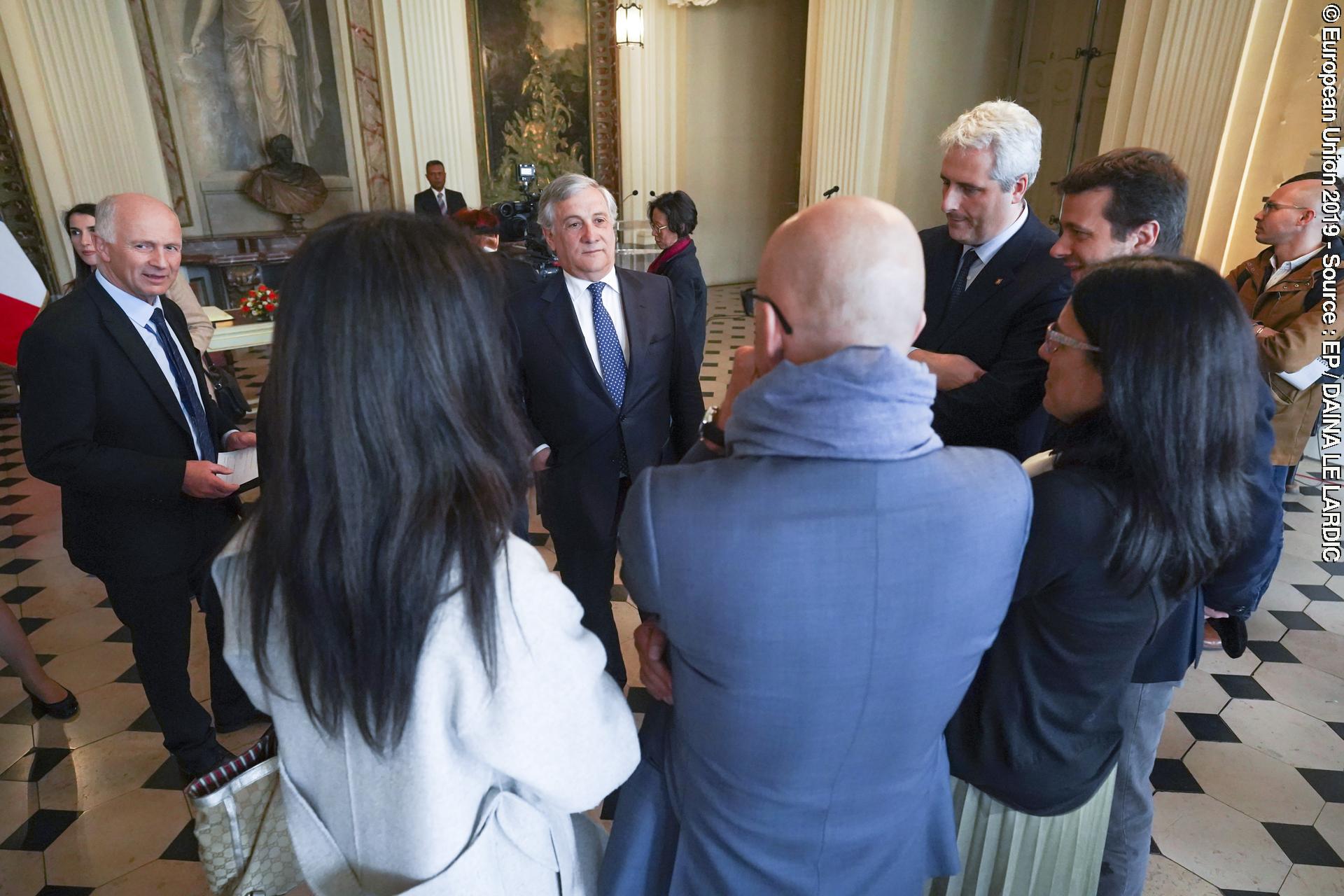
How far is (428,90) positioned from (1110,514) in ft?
33.4

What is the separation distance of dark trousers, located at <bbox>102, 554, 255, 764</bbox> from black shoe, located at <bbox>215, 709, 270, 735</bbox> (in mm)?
257

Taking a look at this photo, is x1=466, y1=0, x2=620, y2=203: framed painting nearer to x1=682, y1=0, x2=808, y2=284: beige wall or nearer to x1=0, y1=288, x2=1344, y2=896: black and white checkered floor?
x1=682, y1=0, x2=808, y2=284: beige wall

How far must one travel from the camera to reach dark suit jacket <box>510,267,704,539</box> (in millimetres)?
2453

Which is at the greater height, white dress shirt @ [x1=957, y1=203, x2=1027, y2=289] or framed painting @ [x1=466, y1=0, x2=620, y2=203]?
framed painting @ [x1=466, y1=0, x2=620, y2=203]

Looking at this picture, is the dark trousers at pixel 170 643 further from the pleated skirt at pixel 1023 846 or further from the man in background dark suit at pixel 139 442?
the pleated skirt at pixel 1023 846

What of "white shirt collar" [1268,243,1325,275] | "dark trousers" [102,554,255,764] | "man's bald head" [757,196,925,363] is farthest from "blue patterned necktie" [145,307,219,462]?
"white shirt collar" [1268,243,1325,275]

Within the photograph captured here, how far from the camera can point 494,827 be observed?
3.36ft

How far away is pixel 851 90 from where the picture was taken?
8.38 m

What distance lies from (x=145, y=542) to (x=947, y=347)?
2.45 meters

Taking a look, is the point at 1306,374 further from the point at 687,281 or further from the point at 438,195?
the point at 438,195

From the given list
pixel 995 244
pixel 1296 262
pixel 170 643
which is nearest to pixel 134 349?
pixel 170 643

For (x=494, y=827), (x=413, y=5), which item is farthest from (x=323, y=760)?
(x=413, y=5)

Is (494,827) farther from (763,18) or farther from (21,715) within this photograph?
(763,18)

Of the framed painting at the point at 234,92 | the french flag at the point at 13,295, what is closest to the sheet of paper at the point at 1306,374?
the french flag at the point at 13,295
